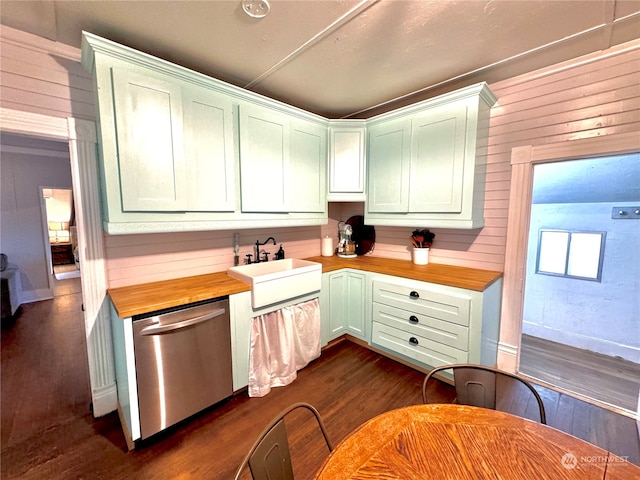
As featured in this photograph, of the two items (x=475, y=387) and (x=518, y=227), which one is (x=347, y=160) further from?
(x=475, y=387)

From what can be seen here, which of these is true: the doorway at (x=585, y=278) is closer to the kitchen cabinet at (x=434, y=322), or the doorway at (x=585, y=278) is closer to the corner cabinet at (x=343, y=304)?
the kitchen cabinet at (x=434, y=322)

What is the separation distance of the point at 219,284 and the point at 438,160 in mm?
2120

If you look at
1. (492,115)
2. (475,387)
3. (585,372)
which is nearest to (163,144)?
(475,387)

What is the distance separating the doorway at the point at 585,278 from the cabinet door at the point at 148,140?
299 cm

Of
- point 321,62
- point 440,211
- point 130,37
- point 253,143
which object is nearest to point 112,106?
point 130,37

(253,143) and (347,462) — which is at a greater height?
(253,143)

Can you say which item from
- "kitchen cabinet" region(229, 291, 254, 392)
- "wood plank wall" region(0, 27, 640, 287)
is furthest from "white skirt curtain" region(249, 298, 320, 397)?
"wood plank wall" region(0, 27, 640, 287)

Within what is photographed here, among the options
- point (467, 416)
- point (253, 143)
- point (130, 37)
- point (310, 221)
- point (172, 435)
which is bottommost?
point (172, 435)

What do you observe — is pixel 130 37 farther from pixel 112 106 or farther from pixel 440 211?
pixel 440 211

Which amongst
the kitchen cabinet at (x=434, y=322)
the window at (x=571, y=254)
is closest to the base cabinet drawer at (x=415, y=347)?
the kitchen cabinet at (x=434, y=322)

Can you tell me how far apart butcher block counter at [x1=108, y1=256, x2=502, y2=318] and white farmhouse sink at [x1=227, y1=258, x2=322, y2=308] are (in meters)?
0.08

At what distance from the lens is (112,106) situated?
157 centimetres

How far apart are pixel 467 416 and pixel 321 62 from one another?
2292 mm

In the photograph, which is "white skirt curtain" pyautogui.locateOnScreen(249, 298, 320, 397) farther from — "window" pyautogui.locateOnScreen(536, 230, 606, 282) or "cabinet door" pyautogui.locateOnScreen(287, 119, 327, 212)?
"window" pyautogui.locateOnScreen(536, 230, 606, 282)
